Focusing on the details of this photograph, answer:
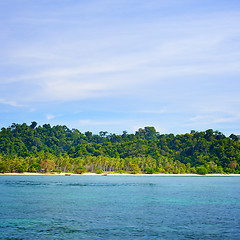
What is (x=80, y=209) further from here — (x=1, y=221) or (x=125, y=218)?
(x=1, y=221)

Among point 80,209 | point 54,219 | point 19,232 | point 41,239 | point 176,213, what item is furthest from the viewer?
point 80,209

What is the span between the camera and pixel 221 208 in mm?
62438

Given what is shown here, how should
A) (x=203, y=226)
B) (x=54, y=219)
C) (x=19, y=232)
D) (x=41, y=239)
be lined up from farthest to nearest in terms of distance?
1. (x=54, y=219)
2. (x=203, y=226)
3. (x=19, y=232)
4. (x=41, y=239)

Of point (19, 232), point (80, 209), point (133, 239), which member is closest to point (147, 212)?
point (80, 209)

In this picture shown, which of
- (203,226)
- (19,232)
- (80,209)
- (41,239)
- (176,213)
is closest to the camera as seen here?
(41,239)

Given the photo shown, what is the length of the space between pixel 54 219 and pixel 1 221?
7.41m

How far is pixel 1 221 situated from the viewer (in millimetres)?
45281

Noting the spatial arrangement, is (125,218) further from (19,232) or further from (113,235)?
(19,232)

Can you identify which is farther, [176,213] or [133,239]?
[176,213]

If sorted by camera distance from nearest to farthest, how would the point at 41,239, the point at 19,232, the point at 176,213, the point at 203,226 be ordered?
the point at 41,239
the point at 19,232
the point at 203,226
the point at 176,213

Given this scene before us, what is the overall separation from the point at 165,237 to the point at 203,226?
29.6ft

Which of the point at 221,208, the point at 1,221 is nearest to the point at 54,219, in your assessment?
the point at 1,221

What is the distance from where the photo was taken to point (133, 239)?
119 feet

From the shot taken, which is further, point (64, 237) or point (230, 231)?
point (230, 231)
